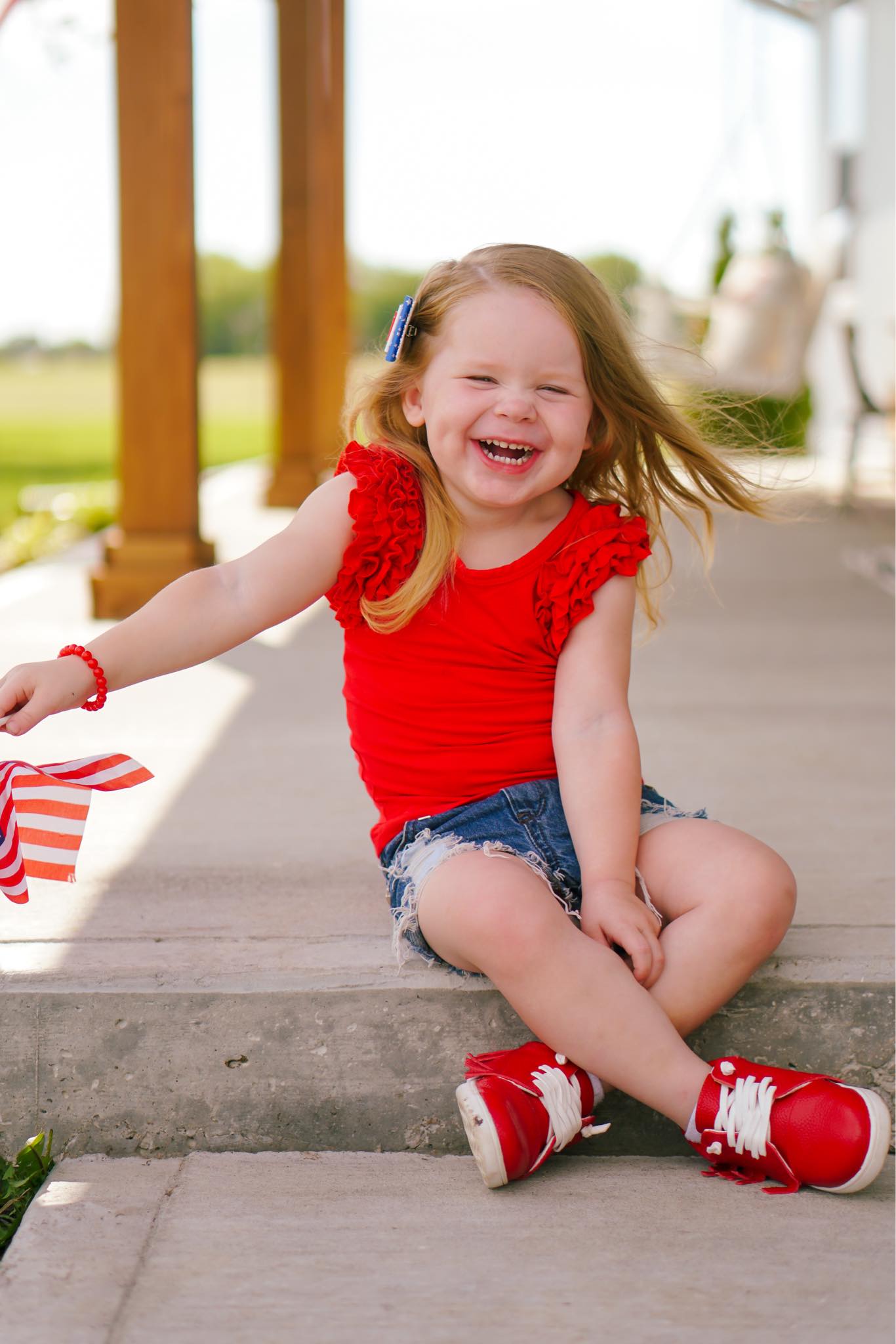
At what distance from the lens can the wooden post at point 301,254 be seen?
649 centimetres

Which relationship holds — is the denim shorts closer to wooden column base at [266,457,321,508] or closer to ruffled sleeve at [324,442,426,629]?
ruffled sleeve at [324,442,426,629]

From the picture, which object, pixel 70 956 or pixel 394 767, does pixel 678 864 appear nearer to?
pixel 394 767

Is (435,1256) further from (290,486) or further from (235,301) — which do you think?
(235,301)

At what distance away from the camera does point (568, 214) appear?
789 inches

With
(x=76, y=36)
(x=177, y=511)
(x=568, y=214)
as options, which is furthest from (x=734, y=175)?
(x=568, y=214)

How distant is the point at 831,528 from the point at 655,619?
14.7 feet

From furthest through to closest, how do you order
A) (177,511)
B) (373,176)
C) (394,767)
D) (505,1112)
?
(373,176) < (177,511) < (394,767) < (505,1112)

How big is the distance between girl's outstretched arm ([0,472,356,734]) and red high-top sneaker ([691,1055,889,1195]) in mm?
758

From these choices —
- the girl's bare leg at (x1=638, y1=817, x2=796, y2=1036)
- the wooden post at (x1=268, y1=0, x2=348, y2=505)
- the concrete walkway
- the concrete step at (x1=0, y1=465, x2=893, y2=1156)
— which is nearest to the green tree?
the wooden post at (x1=268, y1=0, x2=348, y2=505)

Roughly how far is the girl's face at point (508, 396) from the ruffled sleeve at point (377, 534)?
73 mm

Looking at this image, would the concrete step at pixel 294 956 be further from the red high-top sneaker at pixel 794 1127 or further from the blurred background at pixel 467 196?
the blurred background at pixel 467 196

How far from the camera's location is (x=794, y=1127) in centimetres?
153

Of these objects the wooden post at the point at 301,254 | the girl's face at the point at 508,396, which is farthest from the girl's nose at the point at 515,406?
the wooden post at the point at 301,254

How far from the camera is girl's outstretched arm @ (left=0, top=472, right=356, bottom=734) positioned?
1.64 meters
